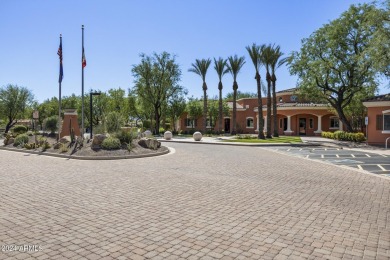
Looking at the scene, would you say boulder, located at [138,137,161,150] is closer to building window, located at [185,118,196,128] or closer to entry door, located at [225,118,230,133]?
building window, located at [185,118,196,128]

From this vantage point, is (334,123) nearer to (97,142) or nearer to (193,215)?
(97,142)

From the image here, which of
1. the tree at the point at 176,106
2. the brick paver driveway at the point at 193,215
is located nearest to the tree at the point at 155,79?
the tree at the point at 176,106

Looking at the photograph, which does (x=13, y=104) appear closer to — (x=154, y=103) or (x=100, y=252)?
(x=154, y=103)

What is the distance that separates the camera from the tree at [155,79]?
4469 cm

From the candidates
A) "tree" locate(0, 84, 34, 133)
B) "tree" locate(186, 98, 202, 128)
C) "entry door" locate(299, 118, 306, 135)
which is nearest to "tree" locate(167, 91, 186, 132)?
"tree" locate(186, 98, 202, 128)

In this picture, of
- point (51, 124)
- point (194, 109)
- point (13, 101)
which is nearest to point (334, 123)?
point (194, 109)

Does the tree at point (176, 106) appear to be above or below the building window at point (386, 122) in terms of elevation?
above

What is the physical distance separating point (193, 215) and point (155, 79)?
132 ft

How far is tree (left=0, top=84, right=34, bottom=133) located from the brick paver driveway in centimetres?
4901

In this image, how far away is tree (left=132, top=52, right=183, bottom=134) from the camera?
44.7 meters

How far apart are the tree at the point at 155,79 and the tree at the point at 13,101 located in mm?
21795

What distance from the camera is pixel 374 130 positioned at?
993 inches

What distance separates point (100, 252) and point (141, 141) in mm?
14205

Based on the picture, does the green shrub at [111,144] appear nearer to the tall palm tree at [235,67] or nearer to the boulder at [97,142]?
the boulder at [97,142]
